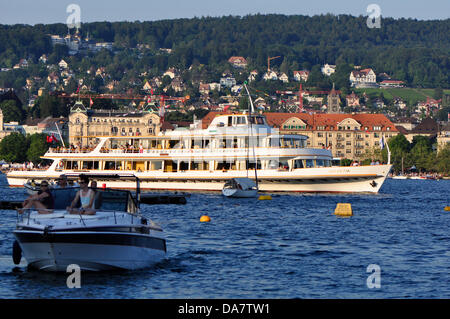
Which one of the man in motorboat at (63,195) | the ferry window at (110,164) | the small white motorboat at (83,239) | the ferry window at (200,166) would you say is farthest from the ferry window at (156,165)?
the man in motorboat at (63,195)

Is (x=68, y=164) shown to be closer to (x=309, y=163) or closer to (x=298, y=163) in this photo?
(x=298, y=163)

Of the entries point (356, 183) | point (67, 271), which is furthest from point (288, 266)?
point (356, 183)

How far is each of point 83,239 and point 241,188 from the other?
49.9 meters

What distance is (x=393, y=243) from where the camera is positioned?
141ft

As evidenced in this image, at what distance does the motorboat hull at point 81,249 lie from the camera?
94.5 ft

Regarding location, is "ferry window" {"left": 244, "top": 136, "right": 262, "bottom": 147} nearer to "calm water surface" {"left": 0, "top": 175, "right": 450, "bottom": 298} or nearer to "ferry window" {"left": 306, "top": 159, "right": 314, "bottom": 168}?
"ferry window" {"left": 306, "top": 159, "right": 314, "bottom": 168}

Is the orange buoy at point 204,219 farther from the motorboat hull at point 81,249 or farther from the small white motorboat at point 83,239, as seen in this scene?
the motorboat hull at point 81,249

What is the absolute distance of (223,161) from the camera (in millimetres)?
86312

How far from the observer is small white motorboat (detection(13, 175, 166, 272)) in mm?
28812

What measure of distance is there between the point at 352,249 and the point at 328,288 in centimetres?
1033

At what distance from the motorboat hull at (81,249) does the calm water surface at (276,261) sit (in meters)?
0.40

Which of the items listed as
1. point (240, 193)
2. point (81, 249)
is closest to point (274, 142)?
point (240, 193)

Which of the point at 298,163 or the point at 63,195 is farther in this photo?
the point at 298,163
